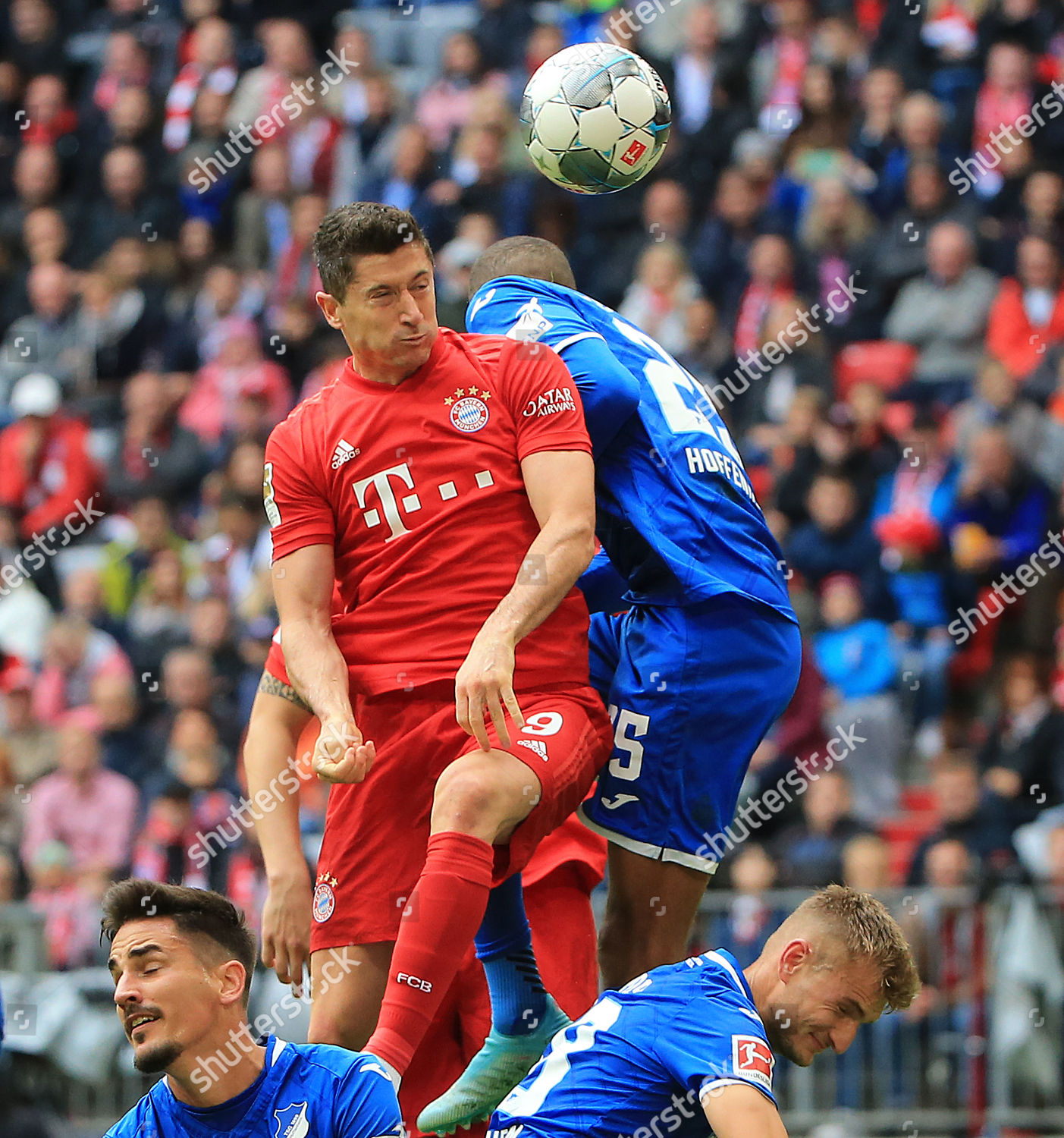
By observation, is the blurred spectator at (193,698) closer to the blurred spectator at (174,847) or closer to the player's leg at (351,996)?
the blurred spectator at (174,847)

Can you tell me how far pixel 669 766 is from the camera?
537cm

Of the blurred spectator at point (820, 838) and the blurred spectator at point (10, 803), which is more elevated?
the blurred spectator at point (820, 838)

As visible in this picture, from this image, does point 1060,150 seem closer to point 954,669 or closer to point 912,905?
point 954,669

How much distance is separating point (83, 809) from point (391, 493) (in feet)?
23.2

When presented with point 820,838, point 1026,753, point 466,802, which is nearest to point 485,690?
point 466,802

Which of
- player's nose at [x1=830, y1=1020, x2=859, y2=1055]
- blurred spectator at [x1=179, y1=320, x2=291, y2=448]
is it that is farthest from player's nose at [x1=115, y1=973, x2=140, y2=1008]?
blurred spectator at [x1=179, y1=320, x2=291, y2=448]

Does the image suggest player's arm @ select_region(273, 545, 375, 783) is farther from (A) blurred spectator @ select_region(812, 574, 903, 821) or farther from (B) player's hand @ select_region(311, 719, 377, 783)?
(A) blurred spectator @ select_region(812, 574, 903, 821)

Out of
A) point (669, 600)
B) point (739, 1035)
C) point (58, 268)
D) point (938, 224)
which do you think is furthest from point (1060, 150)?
point (739, 1035)

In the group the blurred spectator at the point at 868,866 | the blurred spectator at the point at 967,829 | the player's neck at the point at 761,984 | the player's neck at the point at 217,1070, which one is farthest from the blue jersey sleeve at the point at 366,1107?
the blurred spectator at the point at 967,829

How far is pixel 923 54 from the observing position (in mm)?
13492

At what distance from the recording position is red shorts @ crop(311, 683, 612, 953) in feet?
16.0

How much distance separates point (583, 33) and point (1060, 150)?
385 cm

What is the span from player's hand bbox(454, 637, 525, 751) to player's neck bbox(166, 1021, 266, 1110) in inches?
34.3

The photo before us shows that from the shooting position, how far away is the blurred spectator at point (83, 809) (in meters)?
11.3
